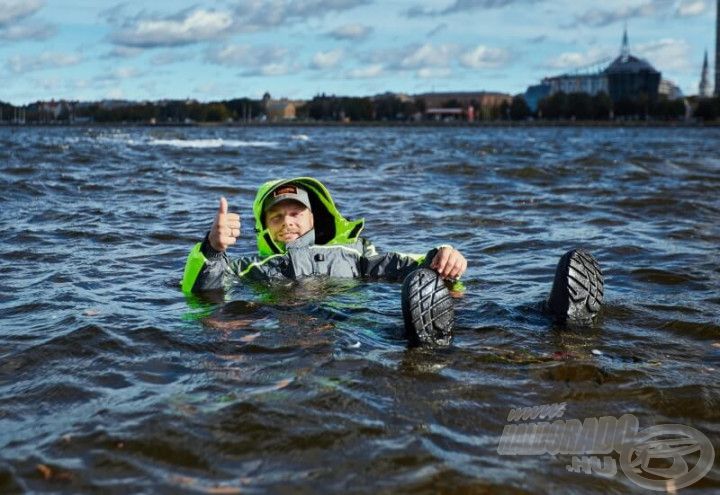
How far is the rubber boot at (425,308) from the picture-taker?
4.39 metres

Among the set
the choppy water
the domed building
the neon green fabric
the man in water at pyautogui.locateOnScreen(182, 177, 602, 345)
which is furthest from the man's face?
the domed building

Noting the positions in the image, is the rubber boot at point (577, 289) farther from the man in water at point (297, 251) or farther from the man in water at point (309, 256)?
the man in water at point (297, 251)

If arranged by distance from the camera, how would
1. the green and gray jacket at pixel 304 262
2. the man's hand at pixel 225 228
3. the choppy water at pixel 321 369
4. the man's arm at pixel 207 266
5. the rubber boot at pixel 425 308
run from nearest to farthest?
1. the choppy water at pixel 321 369
2. the rubber boot at pixel 425 308
3. the man's hand at pixel 225 228
4. the man's arm at pixel 207 266
5. the green and gray jacket at pixel 304 262

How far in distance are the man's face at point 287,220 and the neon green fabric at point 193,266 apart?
2.55ft

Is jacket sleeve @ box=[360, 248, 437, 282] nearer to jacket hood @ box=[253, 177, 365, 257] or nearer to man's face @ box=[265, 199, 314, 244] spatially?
jacket hood @ box=[253, 177, 365, 257]

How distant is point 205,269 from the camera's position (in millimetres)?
5855

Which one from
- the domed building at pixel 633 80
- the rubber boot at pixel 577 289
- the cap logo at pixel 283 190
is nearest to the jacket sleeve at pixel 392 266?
the cap logo at pixel 283 190

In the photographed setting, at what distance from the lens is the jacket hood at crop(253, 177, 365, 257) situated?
643 centimetres

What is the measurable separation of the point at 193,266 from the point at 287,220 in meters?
0.89

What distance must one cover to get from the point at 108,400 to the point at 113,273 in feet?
11.7

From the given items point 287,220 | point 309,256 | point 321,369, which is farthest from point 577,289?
point 287,220

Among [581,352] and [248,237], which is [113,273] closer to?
[248,237]

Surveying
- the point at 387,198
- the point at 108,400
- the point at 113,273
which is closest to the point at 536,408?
the point at 108,400

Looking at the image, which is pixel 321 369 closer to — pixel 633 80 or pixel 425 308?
pixel 425 308
